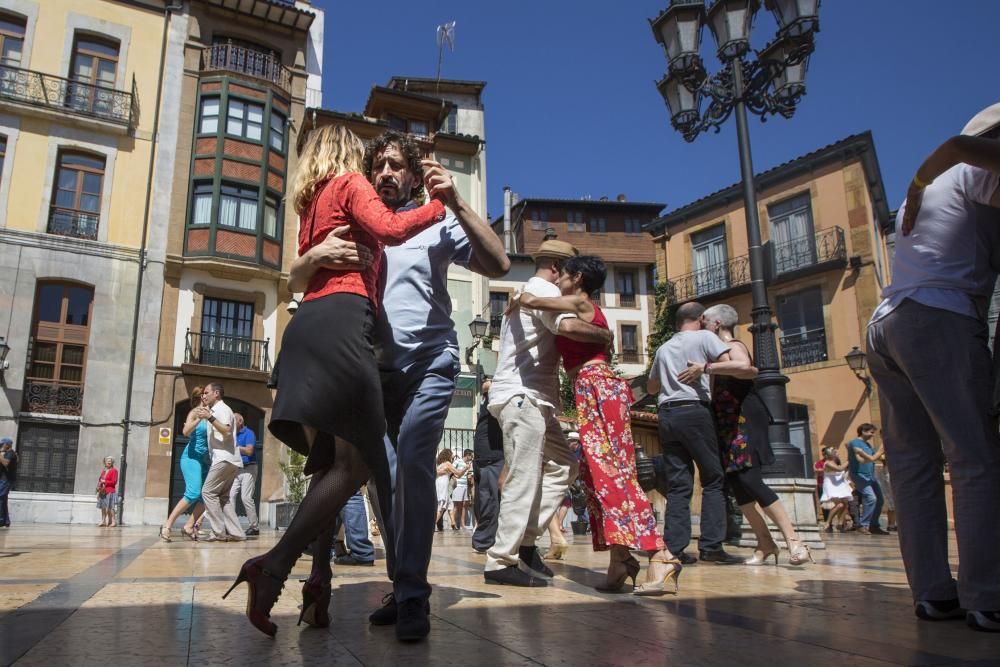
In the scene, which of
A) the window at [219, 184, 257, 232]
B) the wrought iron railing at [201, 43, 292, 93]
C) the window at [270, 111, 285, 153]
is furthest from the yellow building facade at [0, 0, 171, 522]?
the window at [270, 111, 285, 153]

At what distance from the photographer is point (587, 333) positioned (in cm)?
382

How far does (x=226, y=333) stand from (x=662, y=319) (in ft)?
54.9

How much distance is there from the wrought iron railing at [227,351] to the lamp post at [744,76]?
16127 millimetres

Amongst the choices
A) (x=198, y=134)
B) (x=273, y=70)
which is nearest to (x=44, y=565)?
(x=198, y=134)

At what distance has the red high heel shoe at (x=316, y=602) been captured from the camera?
2332mm

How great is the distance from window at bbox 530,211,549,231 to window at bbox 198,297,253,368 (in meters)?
21.9

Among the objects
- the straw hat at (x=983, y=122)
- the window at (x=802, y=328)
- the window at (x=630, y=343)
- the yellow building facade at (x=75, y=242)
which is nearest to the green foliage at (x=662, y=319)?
the window at (x=802, y=328)

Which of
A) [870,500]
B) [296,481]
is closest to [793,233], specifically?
[870,500]

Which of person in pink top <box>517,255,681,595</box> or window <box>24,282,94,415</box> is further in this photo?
window <box>24,282,94,415</box>

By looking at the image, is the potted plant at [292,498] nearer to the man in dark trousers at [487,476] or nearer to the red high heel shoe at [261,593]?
the man in dark trousers at [487,476]

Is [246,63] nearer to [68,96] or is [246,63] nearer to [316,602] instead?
[68,96]

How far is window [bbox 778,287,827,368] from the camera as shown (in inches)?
981

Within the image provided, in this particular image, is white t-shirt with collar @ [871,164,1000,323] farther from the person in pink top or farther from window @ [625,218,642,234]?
window @ [625,218,642,234]

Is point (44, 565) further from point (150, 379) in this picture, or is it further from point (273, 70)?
point (273, 70)
